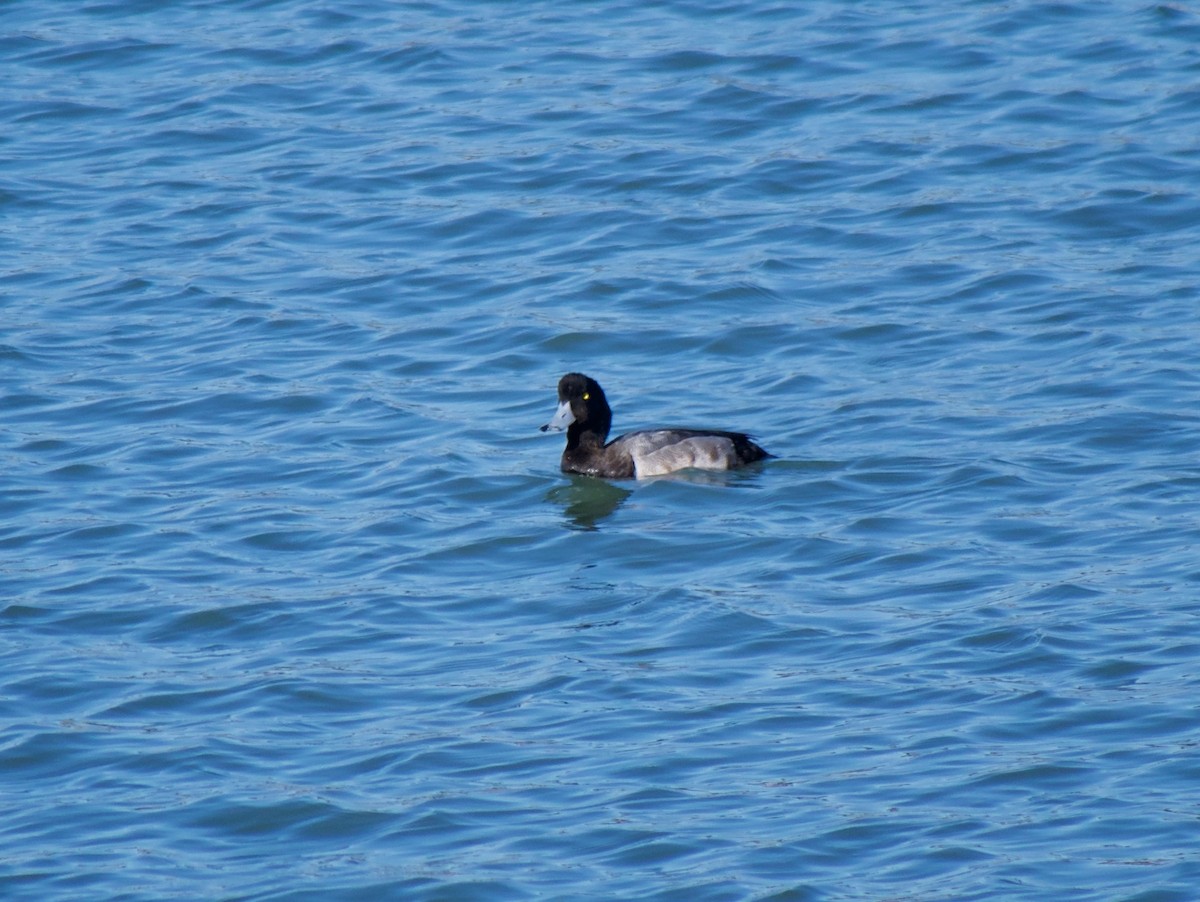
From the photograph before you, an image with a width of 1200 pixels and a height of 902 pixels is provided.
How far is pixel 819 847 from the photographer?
7.73m

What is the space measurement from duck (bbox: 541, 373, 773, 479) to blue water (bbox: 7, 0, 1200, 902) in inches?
7.8

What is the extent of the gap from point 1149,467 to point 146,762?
6358 mm

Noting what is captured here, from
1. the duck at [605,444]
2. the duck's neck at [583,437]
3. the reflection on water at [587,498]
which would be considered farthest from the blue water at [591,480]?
the duck's neck at [583,437]

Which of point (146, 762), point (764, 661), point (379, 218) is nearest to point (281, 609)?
point (146, 762)

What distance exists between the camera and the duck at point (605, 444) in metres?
12.8

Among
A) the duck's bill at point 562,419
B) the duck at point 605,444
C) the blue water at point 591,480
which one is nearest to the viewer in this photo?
the blue water at point 591,480

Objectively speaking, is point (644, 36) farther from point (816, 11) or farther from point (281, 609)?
point (281, 609)

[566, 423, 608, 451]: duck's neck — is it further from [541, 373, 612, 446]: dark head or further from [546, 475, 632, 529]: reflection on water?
[546, 475, 632, 529]: reflection on water

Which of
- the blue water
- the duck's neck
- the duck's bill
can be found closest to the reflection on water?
the blue water

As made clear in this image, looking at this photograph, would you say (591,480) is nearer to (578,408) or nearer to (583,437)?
(583,437)

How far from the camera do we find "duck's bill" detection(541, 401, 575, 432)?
511 inches

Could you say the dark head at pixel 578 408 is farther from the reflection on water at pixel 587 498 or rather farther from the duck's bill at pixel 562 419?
the reflection on water at pixel 587 498

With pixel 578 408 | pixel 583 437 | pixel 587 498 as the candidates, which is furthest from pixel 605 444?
pixel 587 498

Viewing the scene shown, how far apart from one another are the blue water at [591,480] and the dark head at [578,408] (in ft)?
1.18
